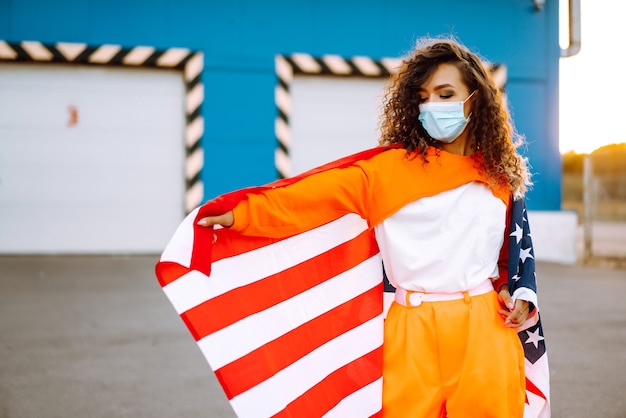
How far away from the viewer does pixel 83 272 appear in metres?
10.1

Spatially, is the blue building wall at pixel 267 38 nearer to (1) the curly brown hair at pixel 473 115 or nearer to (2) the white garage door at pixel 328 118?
(2) the white garage door at pixel 328 118

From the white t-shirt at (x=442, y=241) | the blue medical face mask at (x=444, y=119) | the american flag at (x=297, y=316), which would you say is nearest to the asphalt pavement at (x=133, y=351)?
the american flag at (x=297, y=316)

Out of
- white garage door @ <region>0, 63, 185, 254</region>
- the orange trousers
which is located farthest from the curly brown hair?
white garage door @ <region>0, 63, 185, 254</region>

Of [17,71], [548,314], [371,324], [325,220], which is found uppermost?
[17,71]

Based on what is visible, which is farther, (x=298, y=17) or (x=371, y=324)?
(x=298, y=17)

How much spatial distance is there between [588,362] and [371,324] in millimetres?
3344

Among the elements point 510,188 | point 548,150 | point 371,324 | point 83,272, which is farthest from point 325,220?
point 548,150

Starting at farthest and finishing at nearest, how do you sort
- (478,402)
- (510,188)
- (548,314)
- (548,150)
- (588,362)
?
1. (548,150)
2. (548,314)
3. (588,362)
4. (510,188)
5. (478,402)

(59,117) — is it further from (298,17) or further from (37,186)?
(298,17)

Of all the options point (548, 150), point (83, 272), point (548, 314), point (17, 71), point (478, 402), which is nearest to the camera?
point (478, 402)

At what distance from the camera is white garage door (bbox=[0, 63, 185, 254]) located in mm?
11719

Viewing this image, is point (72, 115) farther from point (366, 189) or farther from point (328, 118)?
point (366, 189)

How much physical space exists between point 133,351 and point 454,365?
3.77 metres

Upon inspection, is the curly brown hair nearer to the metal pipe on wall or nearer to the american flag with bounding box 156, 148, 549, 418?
the american flag with bounding box 156, 148, 549, 418
